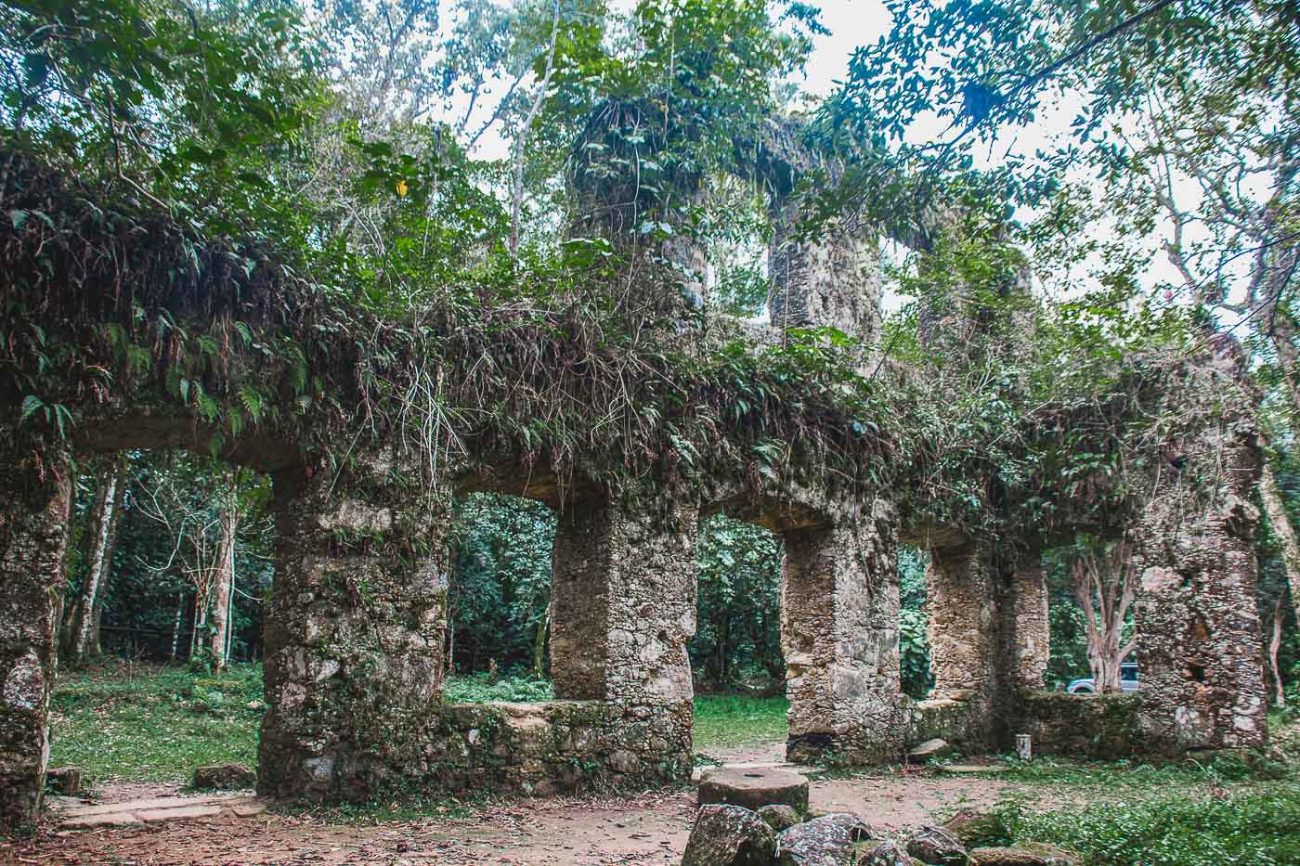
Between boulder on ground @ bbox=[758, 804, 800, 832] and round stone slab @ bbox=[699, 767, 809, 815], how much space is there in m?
0.17

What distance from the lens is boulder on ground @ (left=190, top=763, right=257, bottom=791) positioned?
565 centimetres

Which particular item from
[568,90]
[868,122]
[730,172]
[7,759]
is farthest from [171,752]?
[730,172]

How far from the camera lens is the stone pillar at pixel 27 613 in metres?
4.01

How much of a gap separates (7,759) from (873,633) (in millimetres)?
6127

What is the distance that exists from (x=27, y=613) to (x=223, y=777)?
2073 mm

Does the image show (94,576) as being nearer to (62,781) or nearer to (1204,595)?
(62,781)

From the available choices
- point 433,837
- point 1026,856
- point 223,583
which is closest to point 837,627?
point 1026,856

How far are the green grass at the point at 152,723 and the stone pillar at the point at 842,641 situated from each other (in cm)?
444

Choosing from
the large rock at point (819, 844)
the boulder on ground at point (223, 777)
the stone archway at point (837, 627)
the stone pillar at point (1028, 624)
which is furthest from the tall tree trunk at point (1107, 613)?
the boulder on ground at point (223, 777)

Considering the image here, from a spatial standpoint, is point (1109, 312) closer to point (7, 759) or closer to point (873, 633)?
point (873, 633)

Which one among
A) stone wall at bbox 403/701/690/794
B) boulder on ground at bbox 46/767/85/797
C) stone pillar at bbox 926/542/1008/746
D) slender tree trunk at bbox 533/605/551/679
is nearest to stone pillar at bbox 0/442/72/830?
boulder on ground at bbox 46/767/85/797

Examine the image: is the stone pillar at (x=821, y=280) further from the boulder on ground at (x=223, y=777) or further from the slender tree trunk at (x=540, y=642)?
the boulder on ground at (x=223, y=777)

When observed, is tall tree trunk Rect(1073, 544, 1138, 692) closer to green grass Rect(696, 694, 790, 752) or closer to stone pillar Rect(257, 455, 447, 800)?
green grass Rect(696, 694, 790, 752)

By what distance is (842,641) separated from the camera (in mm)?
7422
